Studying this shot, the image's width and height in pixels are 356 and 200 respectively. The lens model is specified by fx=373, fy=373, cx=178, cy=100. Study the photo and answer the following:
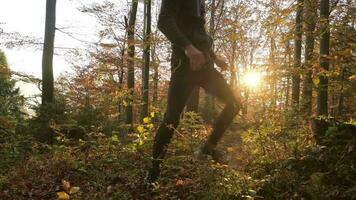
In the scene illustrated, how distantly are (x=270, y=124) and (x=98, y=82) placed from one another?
20.6 meters

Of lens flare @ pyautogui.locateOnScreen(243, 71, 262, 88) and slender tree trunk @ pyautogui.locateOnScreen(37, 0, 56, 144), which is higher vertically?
slender tree trunk @ pyautogui.locateOnScreen(37, 0, 56, 144)

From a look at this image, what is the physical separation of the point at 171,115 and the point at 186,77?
1.42 feet

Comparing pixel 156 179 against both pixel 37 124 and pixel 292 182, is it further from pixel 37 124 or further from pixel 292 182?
pixel 37 124

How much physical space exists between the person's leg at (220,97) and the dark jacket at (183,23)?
0.94ft

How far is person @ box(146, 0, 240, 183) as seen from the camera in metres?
3.81

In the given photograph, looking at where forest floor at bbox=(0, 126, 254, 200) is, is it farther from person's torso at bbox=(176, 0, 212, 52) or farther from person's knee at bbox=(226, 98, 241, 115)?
person's torso at bbox=(176, 0, 212, 52)

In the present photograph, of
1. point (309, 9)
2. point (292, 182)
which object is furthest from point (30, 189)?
point (309, 9)

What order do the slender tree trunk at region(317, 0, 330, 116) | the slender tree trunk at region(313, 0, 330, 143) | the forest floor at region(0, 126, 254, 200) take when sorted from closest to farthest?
the forest floor at region(0, 126, 254, 200), the slender tree trunk at region(313, 0, 330, 143), the slender tree trunk at region(317, 0, 330, 116)

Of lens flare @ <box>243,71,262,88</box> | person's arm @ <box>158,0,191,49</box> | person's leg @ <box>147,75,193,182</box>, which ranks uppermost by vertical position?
person's arm @ <box>158,0,191,49</box>

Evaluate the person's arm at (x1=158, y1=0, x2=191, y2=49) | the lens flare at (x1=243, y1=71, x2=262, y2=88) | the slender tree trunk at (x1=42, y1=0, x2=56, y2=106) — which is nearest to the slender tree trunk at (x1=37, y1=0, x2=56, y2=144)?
the slender tree trunk at (x1=42, y1=0, x2=56, y2=106)

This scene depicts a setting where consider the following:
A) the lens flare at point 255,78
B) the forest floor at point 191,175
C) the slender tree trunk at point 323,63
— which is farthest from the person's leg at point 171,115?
the lens flare at point 255,78

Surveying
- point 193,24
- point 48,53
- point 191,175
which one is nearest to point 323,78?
point 193,24

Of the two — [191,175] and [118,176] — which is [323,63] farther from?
[118,176]

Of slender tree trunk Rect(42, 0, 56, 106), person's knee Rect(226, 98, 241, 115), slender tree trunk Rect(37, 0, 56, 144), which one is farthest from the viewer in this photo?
slender tree trunk Rect(42, 0, 56, 106)
